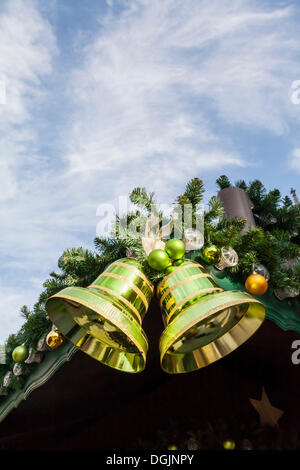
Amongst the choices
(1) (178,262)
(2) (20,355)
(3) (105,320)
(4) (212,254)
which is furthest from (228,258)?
(2) (20,355)

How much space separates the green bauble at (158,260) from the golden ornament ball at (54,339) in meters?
0.57

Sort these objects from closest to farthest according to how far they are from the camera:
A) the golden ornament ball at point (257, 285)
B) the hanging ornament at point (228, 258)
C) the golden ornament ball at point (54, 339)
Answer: the golden ornament ball at point (257, 285) < the hanging ornament at point (228, 258) < the golden ornament ball at point (54, 339)

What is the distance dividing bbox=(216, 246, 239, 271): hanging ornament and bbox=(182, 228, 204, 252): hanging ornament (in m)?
0.09

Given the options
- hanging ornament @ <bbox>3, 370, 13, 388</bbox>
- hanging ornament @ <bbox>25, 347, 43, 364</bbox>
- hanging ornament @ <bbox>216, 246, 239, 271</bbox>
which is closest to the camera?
hanging ornament @ <bbox>216, 246, 239, 271</bbox>

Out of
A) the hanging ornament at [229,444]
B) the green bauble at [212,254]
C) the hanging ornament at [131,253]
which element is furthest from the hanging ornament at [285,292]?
the hanging ornament at [229,444]

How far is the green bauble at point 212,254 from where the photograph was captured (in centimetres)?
118

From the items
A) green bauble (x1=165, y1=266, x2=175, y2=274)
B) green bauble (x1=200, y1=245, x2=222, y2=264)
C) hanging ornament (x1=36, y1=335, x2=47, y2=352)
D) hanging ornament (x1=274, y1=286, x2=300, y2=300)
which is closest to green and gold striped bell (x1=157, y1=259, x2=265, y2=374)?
green bauble (x1=165, y1=266, x2=175, y2=274)

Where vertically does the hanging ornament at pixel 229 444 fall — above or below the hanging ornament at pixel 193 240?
below

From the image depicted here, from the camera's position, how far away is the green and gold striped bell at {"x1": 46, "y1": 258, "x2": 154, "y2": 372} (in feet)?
3.17

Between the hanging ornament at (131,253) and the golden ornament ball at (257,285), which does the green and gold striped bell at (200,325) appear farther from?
the hanging ornament at (131,253)

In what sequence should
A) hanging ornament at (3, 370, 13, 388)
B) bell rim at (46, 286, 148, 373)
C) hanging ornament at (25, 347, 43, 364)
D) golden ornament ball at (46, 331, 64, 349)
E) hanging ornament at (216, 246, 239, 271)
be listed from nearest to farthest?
bell rim at (46, 286, 148, 373) < hanging ornament at (216, 246, 239, 271) < golden ornament ball at (46, 331, 64, 349) < hanging ornament at (25, 347, 43, 364) < hanging ornament at (3, 370, 13, 388)

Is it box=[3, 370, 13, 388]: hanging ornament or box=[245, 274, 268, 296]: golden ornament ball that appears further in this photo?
box=[3, 370, 13, 388]: hanging ornament

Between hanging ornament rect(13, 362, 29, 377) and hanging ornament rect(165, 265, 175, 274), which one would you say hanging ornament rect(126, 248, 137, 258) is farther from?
hanging ornament rect(13, 362, 29, 377)
